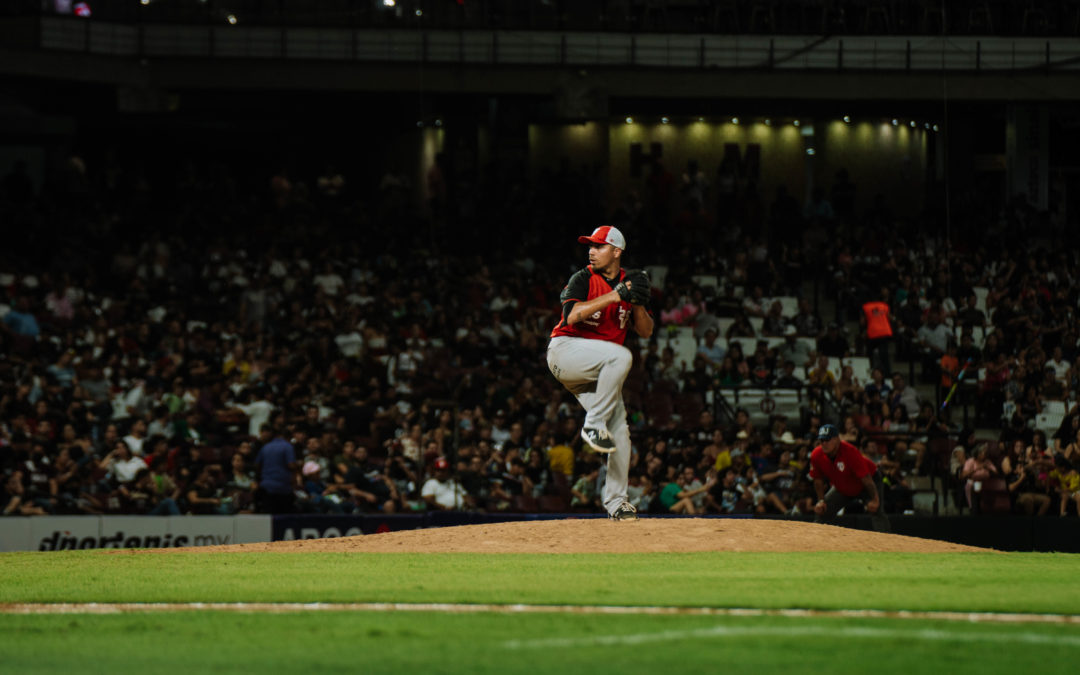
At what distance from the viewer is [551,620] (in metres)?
6.68

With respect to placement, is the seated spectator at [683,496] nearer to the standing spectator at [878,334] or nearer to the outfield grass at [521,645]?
the standing spectator at [878,334]

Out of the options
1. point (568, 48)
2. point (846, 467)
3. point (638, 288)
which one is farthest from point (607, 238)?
point (568, 48)

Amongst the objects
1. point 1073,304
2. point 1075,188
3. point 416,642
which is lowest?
point 416,642

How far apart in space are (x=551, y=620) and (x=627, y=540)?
3.78 m

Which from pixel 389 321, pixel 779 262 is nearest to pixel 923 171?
pixel 779 262

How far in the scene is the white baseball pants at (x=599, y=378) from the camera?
419 inches

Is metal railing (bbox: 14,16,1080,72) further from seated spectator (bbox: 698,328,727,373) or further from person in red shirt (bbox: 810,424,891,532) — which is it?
person in red shirt (bbox: 810,424,891,532)

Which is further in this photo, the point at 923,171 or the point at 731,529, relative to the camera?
the point at 923,171

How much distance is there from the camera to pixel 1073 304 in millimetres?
23312

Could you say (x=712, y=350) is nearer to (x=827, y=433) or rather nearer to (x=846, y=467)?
(x=846, y=467)

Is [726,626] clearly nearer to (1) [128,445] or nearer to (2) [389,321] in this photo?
(1) [128,445]

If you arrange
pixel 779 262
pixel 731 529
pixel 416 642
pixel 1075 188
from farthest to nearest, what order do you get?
pixel 1075 188 < pixel 779 262 < pixel 731 529 < pixel 416 642

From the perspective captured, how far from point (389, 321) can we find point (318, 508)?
582cm

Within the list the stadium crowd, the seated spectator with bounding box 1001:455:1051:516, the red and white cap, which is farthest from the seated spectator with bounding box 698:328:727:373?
the red and white cap
